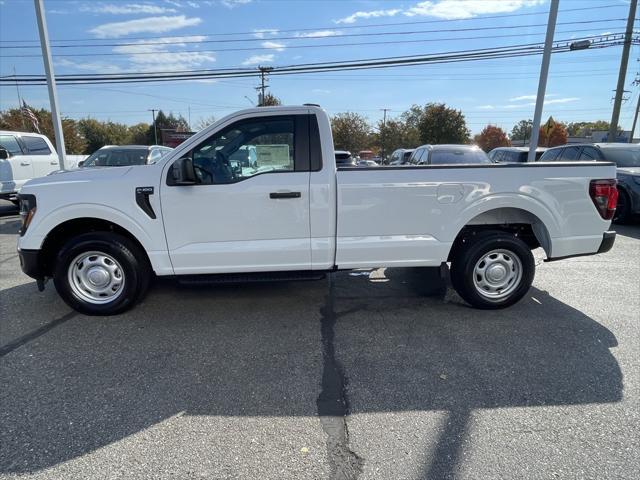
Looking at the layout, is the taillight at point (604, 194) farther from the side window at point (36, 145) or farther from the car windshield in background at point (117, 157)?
the side window at point (36, 145)

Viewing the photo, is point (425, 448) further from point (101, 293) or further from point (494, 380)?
point (101, 293)

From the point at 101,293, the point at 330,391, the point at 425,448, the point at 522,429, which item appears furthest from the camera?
the point at 101,293

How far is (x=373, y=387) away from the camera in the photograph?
304cm

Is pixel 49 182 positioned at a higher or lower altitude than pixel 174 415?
higher

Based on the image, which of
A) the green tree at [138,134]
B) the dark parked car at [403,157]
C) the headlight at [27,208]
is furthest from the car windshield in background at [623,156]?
the green tree at [138,134]

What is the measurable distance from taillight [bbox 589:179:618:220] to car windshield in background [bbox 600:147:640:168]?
290 inches

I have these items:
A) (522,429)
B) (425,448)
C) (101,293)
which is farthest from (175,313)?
(522,429)

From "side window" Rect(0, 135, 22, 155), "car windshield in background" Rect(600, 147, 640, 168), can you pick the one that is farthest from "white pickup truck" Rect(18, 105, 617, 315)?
"side window" Rect(0, 135, 22, 155)

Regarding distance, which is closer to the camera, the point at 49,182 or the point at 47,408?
the point at 47,408

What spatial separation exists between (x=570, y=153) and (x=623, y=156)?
4.84 feet

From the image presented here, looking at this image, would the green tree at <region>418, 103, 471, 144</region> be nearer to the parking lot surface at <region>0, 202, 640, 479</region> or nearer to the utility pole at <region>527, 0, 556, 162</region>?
the utility pole at <region>527, 0, 556, 162</region>

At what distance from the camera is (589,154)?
10.8 m

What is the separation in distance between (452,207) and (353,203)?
3.41 feet

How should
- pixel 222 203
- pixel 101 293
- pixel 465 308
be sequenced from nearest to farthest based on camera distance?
pixel 222 203
pixel 101 293
pixel 465 308
